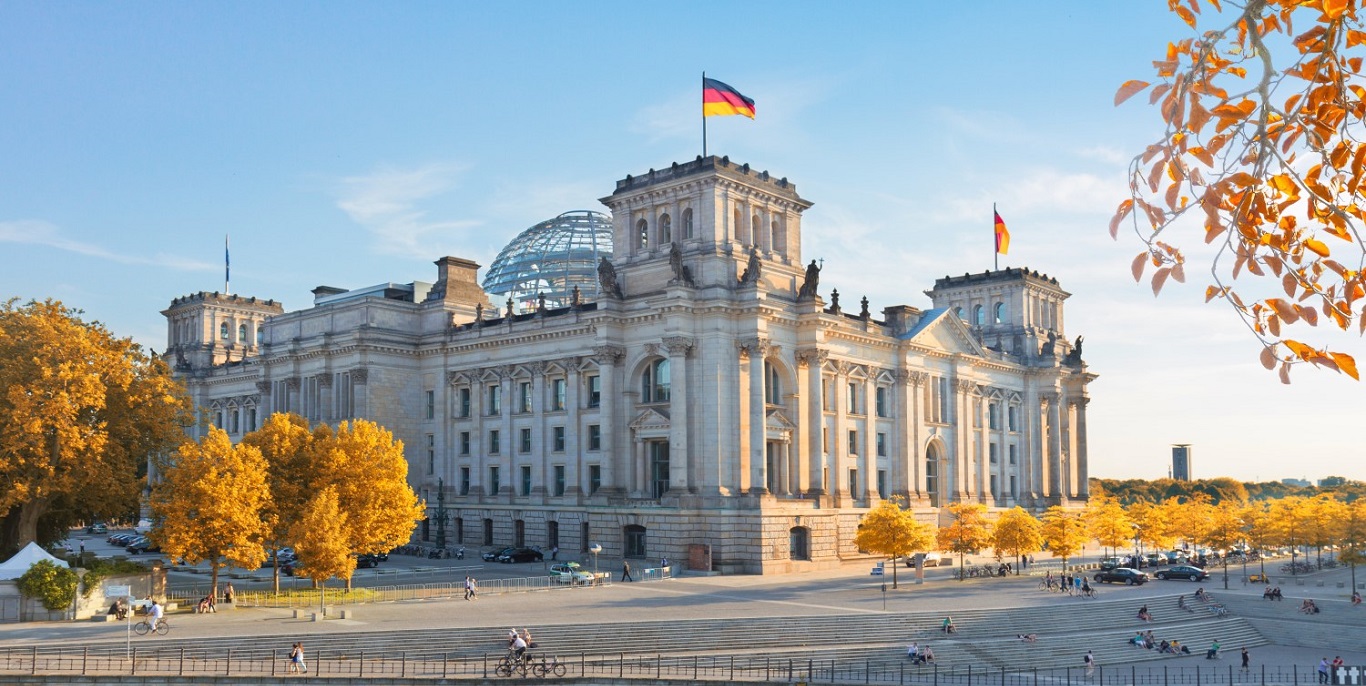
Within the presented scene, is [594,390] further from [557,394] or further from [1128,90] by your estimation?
[1128,90]

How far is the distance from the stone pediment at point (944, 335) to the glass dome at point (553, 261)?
28.9m

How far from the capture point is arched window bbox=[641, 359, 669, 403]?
75688 millimetres

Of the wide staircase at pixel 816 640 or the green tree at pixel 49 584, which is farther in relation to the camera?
the green tree at pixel 49 584

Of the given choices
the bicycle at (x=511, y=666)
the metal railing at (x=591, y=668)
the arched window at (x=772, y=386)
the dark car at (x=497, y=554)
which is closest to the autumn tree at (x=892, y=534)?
the arched window at (x=772, y=386)

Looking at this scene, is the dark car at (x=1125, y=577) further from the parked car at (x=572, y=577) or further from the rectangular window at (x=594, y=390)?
the rectangular window at (x=594, y=390)

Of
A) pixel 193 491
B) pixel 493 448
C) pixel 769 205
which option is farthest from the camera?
pixel 493 448

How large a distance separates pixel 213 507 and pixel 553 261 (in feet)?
192

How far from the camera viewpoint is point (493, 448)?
87250 mm

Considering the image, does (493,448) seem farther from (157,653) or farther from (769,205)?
(157,653)

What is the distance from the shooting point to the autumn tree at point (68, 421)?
54.9m

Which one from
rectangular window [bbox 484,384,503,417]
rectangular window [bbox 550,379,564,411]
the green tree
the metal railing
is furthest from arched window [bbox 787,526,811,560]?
the green tree

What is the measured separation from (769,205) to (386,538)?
34.2 m

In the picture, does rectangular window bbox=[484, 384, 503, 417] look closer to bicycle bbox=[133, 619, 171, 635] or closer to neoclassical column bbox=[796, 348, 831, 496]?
neoclassical column bbox=[796, 348, 831, 496]

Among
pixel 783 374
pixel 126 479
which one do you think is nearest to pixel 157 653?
pixel 126 479
